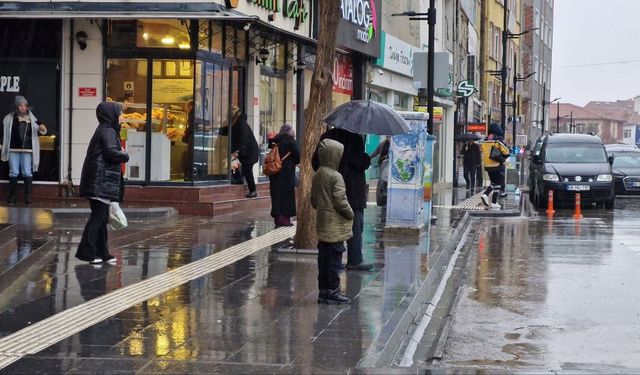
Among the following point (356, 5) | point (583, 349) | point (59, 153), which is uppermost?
point (356, 5)

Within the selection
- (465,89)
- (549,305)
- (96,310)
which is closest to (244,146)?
(549,305)

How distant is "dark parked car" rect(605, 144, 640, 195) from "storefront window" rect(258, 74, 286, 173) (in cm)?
1266

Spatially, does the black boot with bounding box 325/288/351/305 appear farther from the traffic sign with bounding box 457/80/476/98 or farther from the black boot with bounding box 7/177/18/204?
the traffic sign with bounding box 457/80/476/98

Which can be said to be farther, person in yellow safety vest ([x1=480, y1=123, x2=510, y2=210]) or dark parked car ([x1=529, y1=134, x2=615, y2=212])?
dark parked car ([x1=529, y1=134, x2=615, y2=212])

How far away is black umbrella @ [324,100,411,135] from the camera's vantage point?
12164 millimetres

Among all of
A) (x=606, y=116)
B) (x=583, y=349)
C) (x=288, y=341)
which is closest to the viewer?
(x=288, y=341)

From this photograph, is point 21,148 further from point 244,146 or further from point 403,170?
point 403,170

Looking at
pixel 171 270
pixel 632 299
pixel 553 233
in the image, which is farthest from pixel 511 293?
pixel 553 233

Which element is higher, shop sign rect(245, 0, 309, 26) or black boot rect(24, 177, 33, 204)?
shop sign rect(245, 0, 309, 26)

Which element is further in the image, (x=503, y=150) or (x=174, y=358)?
(x=503, y=150)

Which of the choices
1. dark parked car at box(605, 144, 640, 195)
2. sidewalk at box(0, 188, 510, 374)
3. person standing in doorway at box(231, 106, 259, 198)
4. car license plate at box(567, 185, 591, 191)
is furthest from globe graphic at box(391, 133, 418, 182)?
dark parked car at box(605, 144, 640, 195)

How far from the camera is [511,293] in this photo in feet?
40.1

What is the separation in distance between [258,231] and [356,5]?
13.6 metres

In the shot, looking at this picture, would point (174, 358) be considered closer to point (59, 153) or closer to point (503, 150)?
point (59, 153)
